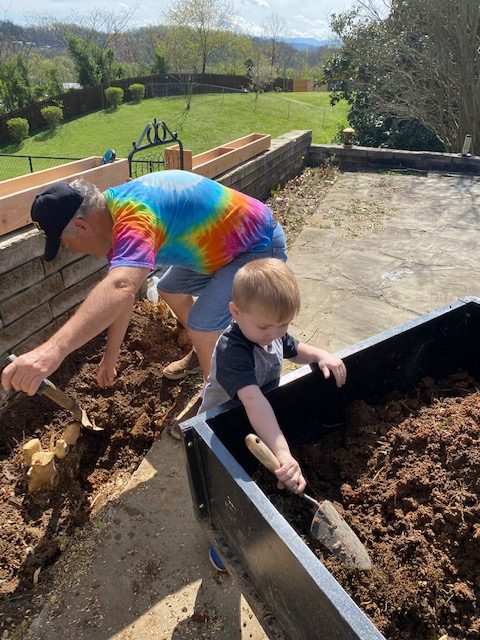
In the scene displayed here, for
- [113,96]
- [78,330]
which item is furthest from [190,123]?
[78,330]

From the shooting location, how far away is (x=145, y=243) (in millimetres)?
1966

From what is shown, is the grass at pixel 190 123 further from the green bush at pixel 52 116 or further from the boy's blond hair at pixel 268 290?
the boy's blond hair at pixel 268 290

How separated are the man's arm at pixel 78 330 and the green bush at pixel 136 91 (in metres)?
37.7

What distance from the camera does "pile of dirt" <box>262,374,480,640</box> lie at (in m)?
1.47

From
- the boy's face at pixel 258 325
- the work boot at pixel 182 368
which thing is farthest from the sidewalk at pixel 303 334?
the boy's face at pixel 258 325

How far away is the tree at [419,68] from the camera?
10031 millimetres

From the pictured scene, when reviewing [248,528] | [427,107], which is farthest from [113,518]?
[427,107]

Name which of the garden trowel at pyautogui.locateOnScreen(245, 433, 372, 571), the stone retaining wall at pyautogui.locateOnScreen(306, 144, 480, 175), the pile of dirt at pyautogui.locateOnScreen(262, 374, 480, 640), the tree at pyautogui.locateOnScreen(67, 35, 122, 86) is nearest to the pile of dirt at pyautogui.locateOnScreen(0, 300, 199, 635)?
the pile of dirt at pyautogui.locateOnScreen(262, 374, 480, 640)

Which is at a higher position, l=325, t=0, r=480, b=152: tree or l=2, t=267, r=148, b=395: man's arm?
l=325, t=0, r=480, b=152: tree

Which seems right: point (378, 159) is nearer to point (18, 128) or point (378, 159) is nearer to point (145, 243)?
point (145, 243)

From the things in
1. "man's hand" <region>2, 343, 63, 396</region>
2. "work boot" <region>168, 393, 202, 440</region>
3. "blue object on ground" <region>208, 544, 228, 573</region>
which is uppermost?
"man's hand" <region>2, 343, 63, 396</region>

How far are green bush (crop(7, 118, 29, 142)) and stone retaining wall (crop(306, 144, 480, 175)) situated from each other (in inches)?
904

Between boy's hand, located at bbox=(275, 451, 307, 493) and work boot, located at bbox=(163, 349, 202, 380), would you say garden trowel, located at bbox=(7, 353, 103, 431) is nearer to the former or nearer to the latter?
work boot, located at bbox=(163, 349, 202, 380)

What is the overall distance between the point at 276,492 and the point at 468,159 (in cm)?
931
